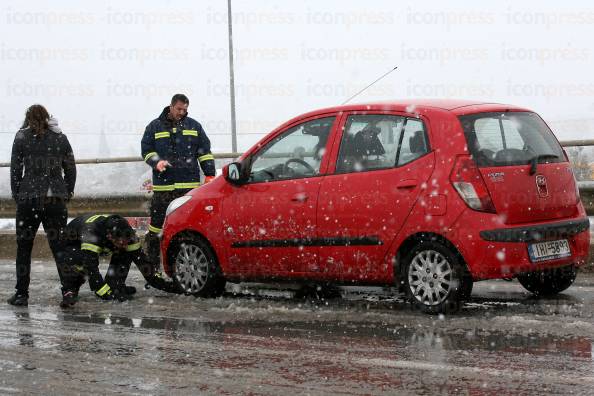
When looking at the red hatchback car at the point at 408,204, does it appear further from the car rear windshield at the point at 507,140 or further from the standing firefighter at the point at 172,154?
the standing firefighter at the point at 172,154

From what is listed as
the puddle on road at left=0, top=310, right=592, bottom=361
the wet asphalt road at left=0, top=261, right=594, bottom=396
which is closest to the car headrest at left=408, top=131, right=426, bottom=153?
the wet asphalt road at left=0, top=261, right=594, bottom=396

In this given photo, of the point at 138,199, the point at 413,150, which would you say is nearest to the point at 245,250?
the point at 413,150

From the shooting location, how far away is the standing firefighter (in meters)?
9.49

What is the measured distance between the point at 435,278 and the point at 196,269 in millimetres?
2387

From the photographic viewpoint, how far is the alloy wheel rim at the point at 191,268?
27.9ft

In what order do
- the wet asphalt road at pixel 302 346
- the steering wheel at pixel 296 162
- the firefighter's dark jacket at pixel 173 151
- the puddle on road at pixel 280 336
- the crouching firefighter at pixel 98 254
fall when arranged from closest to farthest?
the wet asphalt road at pixel 302 346
the puddle on road at pixel 280 336
the steering wheel at pixel 296 162
the crouching firefighter at pixel 98 254
the firefighter's dark jacket at pixel 173 151

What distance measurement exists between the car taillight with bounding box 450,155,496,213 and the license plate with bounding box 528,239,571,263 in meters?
0.44

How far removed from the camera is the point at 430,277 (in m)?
7.07

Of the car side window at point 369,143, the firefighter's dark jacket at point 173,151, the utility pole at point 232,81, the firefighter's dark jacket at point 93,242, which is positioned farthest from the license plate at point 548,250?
the utility pole at point 232,81

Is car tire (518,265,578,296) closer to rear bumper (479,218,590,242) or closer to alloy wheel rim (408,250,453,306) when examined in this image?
rear bumper (479,218,590,242)

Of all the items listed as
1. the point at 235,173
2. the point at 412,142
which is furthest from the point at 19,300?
the point at 412,142

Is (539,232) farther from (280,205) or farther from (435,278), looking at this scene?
(280,205)

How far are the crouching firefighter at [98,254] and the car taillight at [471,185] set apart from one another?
3035mm

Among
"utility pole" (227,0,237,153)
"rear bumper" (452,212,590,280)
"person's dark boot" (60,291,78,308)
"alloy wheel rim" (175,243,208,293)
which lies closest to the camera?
"rear bumper" (452,212,590,280)
